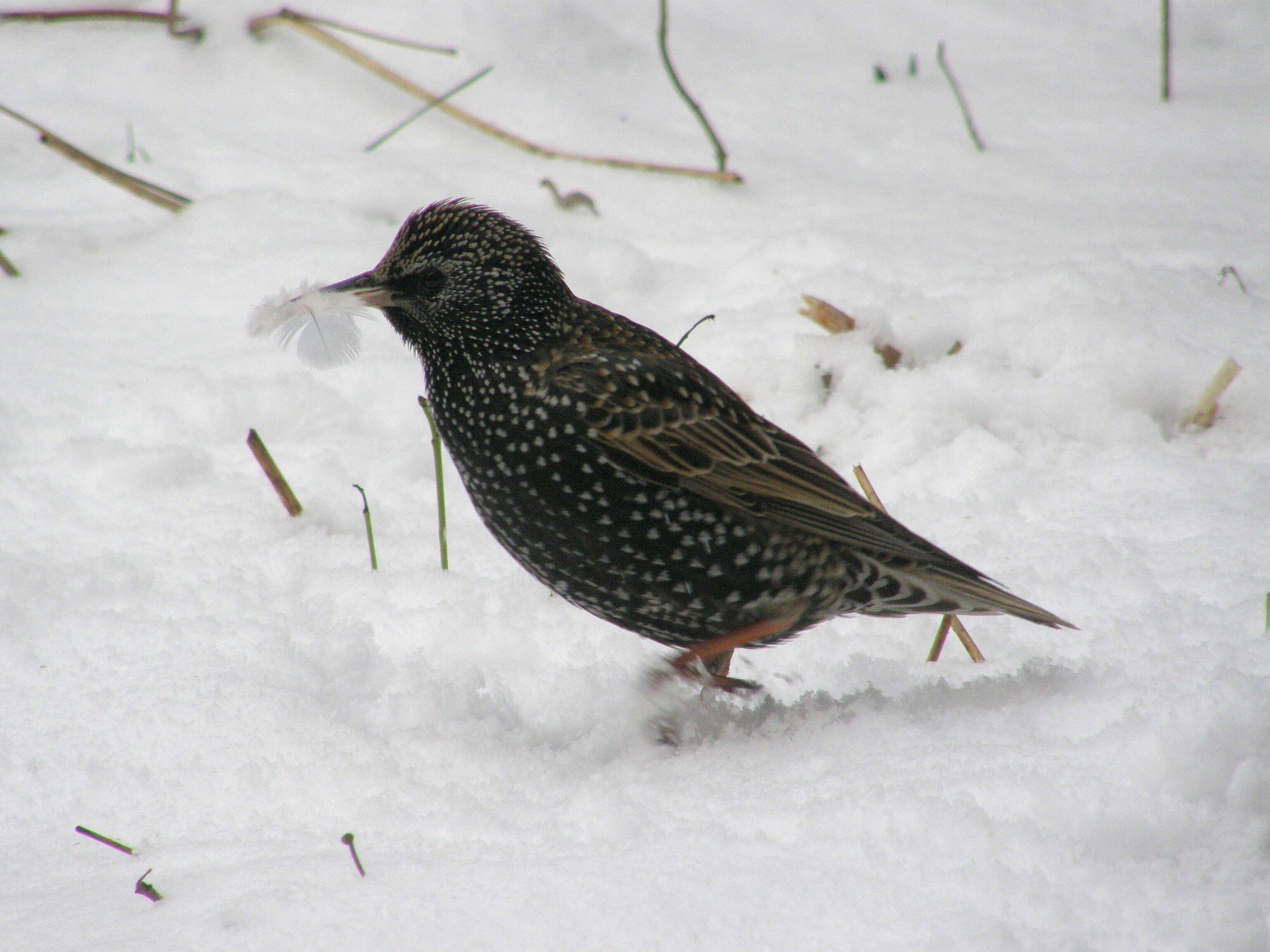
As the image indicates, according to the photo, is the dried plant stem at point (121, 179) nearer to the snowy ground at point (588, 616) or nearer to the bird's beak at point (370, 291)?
the snowy ground at point (588, 616)

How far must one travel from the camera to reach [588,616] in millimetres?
3094

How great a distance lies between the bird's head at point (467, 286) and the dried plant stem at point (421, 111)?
241cm

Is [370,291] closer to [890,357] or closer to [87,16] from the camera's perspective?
[890,357]

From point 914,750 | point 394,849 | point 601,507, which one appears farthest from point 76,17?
point 914,750

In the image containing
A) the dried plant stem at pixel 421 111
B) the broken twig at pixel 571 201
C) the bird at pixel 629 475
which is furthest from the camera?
the dried plant stem at pixel 421 111

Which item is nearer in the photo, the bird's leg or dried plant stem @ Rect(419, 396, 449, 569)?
the bird's leg

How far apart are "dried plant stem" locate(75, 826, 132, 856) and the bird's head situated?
1.29m

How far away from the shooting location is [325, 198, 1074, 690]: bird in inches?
96.7

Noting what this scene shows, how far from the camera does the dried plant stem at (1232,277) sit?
383 centimetres

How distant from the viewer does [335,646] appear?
2.80 m

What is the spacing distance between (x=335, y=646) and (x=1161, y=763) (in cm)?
193

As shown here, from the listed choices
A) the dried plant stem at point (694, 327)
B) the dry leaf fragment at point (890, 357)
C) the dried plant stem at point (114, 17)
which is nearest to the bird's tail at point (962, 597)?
the dried plant stem at point (694, 327)

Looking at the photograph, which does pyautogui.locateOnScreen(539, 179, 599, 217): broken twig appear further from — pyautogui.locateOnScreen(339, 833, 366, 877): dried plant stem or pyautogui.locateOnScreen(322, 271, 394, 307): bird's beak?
pyautogui.locateOnScreen(339, 833, 366, 877): dried plant stem

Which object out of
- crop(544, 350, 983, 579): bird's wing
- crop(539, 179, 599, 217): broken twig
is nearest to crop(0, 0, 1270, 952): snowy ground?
crop(539, 179, 599, 217): broken twig
